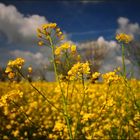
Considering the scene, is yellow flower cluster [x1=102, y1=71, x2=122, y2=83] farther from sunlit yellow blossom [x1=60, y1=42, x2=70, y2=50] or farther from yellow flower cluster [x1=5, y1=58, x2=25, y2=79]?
yellow flower cluster [x1=5, y1=58, x2=25, y2=79]

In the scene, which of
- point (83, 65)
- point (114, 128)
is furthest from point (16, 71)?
point (114, 128)

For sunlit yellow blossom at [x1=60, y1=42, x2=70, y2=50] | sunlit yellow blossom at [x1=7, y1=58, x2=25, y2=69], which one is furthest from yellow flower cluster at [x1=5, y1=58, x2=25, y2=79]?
sunlit yellow blossom at [x1=60, y1=42, x2=70, y2=50]

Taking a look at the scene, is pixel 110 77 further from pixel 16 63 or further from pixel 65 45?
pixel 16 63

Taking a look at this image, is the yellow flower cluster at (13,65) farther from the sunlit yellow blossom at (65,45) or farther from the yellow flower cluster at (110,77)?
the yellow flower cluster at (110,77)

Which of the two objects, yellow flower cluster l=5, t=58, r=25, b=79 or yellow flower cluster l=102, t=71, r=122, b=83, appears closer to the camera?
yellow flower cluster l=5, t=58, r=25, b=79

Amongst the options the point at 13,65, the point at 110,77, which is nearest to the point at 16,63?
the point at 13,65

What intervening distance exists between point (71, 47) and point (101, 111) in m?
0.63

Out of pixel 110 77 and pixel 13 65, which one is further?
pixel 110 77

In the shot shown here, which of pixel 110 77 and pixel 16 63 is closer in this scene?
pixel 16 63

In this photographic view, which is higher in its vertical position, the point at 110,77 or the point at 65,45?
the point at 65,45

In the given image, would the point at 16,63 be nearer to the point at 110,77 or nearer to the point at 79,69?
the point at 79,69

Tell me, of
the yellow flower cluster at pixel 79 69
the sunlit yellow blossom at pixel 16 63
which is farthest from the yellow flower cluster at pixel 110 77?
the sunlit yellow blossom at pixel 16 63

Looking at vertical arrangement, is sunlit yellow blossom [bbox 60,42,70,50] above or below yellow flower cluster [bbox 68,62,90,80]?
above

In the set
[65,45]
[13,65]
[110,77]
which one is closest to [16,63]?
[13,65]
